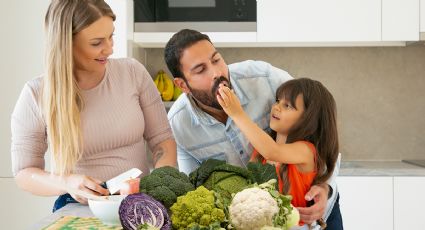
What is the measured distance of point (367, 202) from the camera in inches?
134

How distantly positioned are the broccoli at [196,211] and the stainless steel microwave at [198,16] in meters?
2.42

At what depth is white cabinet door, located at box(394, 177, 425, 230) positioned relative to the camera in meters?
3.38

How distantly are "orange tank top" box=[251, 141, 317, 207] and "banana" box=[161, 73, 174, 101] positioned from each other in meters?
1.78

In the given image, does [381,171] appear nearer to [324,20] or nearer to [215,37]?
[324,20]

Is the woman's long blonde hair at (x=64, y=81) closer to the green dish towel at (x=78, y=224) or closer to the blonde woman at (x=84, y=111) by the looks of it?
the blonde woman at (x=84, y=111)

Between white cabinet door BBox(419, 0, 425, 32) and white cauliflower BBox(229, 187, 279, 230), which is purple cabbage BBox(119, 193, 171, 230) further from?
white cabinet door BBox(419, 0, 425, 32)

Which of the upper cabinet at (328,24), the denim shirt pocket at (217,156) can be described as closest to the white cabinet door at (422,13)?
the upper cabinet at (328,24)

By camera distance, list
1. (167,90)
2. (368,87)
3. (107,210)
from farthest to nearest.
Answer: (368,87), (167,90), (107,210)

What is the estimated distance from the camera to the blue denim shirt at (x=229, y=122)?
199 centimetres

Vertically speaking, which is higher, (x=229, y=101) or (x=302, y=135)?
(x=229, y=101)

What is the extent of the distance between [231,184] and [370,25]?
2426 millimetres

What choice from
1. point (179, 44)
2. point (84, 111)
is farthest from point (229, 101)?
point (84, 111)

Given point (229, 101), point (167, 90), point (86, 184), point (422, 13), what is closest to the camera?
point (86, 184)

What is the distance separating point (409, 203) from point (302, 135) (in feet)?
5.43
